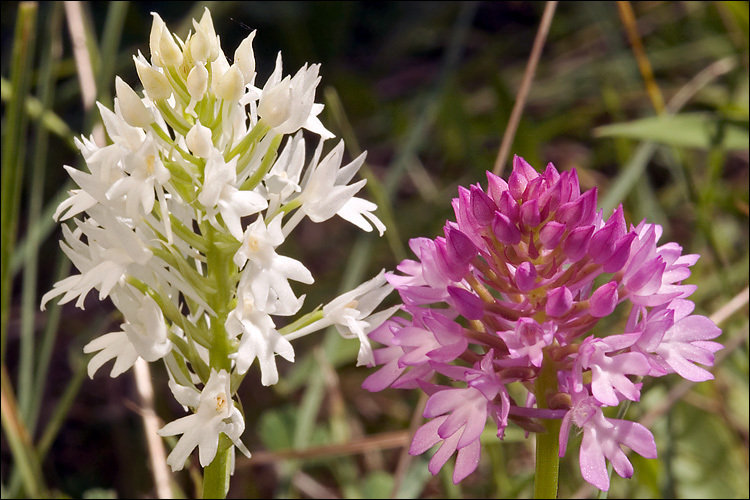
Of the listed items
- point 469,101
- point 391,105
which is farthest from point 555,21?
point 391,105

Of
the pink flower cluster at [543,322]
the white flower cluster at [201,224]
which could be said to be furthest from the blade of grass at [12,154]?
the pink flower cluster at [543,322]

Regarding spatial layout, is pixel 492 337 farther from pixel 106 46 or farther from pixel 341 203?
pixel 106 46

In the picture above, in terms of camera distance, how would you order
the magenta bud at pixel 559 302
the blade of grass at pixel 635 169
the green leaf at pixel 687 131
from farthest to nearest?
the blade of grass at pixel 635 169 < the green leaf at pixel 687 131 < the magenta bud at pixel 559 302

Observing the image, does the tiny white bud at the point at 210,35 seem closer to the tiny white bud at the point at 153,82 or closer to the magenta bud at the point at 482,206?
the tiny white bud at the point at 153,82

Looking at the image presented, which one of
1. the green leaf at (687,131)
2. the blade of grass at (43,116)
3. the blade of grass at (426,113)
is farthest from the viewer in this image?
the blade of grass at (426,113)

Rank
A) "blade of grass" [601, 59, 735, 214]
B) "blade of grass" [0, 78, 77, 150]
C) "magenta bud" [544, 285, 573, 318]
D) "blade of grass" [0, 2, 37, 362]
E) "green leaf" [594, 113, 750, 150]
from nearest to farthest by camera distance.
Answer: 1. "magenta bud" [544, 285, 573, 318]
2. "blade of grass" [0, 2, 37, 362]
3. "blade of grass" [0, 78, 77, 150]
4. "green leaf" [594, 113, 750, 150]
5. "blade of grass" [601, 59, 735, 214]

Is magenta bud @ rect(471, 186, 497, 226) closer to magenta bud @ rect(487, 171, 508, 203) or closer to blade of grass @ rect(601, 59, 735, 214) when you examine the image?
magenta bud @ rect(487, 171, 508, 203)

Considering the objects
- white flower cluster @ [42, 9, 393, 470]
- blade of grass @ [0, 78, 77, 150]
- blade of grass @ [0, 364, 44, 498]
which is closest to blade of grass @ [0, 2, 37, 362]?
blade of grass @ [0, 364, 44, 498]
